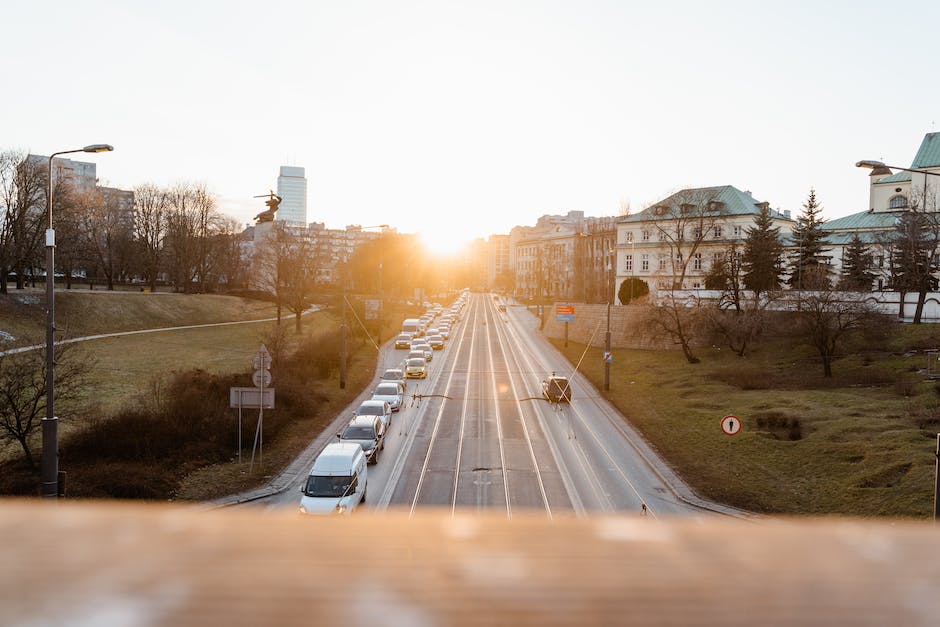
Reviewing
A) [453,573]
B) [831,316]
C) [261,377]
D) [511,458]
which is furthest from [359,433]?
[831,316]

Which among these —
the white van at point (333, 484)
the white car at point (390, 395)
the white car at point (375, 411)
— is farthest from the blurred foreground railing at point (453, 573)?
the white car at point (390, 395)

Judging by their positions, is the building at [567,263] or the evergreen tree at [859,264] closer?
the evergreen tree at [859,264]

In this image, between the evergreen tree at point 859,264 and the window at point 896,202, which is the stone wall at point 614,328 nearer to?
the evergreen tree at point 859,264

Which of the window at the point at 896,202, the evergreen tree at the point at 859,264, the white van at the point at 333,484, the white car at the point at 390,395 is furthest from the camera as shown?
the window at the point at 896,202

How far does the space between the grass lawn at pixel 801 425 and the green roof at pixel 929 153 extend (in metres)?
31.3

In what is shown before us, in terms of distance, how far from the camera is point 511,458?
2233cm

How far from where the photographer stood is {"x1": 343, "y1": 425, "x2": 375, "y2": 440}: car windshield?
21.7m

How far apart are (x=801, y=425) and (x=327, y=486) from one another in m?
17.5

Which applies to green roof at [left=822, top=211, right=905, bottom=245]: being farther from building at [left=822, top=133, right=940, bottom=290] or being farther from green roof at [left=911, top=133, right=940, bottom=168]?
green roof at [left=911, top=133, right=940, bottom=168]

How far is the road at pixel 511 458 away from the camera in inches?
696

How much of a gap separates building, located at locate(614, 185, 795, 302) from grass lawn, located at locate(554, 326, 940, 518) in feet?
63.8

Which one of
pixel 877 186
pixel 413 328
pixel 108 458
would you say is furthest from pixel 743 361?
pixel 877 186

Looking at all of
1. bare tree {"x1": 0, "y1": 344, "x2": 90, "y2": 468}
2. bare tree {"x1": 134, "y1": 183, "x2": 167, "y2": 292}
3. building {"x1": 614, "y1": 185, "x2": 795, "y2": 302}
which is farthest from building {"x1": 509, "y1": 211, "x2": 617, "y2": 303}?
bare tree {"x1": 134, "y1": 183, "x2": 167, "y2": 292}

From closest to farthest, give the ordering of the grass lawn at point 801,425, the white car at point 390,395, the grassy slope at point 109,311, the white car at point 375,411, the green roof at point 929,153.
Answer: the grass lawn at point 801,425
the white car at point 375,411
the white car at point 390,395
the grassy slope at point 109,311
the green roof at point 929,153
